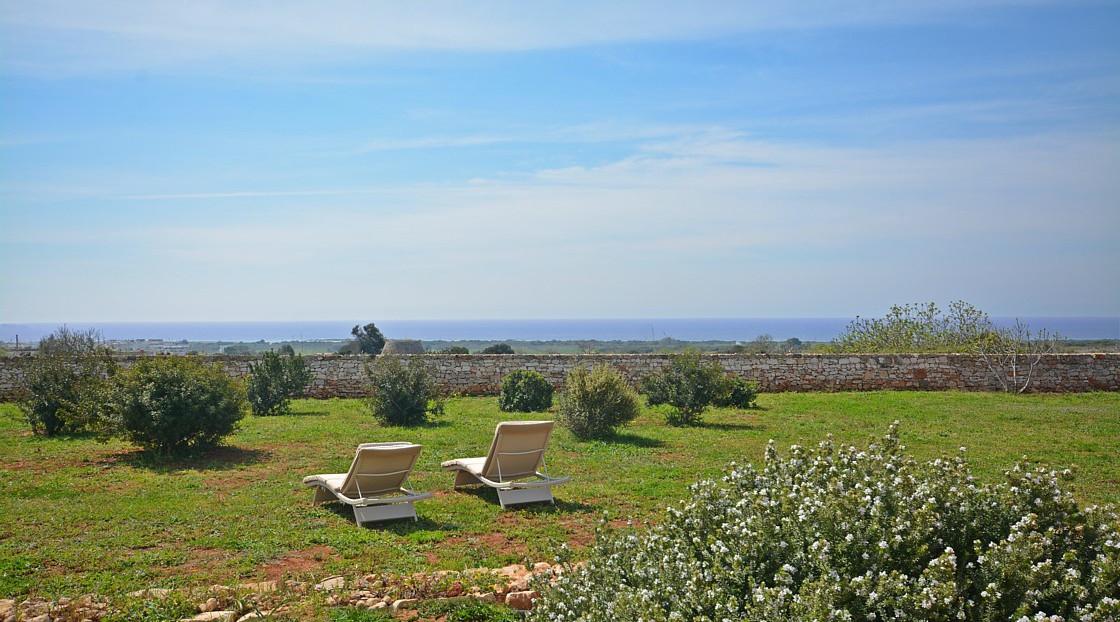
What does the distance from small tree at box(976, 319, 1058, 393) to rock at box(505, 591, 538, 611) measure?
57.4 feet

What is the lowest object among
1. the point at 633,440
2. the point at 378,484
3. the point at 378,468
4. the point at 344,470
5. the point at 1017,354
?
the point at 344,470

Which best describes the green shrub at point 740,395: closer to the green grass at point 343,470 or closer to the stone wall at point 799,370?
the green grass at point 343,470

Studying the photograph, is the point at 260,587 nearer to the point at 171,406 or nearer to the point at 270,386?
the point at 171,406

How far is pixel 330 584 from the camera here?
5.75 meters

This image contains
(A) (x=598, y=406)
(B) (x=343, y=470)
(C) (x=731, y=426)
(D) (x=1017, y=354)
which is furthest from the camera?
(D) (x=1017, y=354)

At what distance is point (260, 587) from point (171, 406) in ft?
18.7

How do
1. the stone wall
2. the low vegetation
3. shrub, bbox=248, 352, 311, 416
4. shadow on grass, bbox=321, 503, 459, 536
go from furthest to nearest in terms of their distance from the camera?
1. the stone wall
2. shrub, bbox=248, 352, 311, 416
3. shadow on grass, bbox=321, 503, 459, 536
4. the low vegetation

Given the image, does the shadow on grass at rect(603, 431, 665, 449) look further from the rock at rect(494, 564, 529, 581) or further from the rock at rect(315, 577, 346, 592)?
the rock at rect(315, 577, 346, 592)

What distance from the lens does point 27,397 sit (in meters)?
12.7

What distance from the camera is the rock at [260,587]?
5543mm

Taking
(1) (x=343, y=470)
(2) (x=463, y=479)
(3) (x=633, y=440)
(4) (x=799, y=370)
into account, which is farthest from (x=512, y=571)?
(4) (x=799, y=370)

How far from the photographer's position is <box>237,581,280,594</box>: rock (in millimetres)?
5543

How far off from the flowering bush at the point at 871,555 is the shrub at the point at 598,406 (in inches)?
333

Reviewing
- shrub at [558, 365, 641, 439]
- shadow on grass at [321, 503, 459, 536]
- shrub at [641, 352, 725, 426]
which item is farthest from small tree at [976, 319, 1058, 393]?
shadow on grass at [321, 503, 459, 536]
